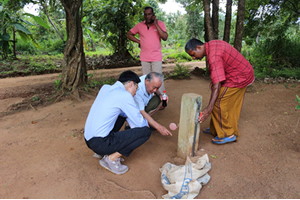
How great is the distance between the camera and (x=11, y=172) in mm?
Answer: 2408

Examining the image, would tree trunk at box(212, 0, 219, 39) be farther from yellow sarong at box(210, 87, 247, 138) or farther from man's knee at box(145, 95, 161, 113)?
yellow sarong at box(210, 87, 247, 138)

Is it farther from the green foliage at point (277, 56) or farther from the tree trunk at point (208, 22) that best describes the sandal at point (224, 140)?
the green foliage at point (277, 56)

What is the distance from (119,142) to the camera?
89.6 inches

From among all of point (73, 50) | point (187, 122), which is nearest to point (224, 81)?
point (187, 122)

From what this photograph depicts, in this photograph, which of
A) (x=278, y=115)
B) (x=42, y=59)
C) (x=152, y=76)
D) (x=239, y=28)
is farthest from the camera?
(x=42, y=59)

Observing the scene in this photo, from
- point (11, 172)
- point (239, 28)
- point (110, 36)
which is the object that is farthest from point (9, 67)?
point (239, 28)

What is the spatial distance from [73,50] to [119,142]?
11.7 feet

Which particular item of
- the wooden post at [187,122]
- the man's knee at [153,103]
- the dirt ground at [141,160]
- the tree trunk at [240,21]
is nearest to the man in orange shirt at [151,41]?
the man's knee at [153,103]

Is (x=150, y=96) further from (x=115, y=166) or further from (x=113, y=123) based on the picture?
(x=115, y=166)

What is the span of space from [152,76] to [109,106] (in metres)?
0.80

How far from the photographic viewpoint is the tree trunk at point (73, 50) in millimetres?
4850

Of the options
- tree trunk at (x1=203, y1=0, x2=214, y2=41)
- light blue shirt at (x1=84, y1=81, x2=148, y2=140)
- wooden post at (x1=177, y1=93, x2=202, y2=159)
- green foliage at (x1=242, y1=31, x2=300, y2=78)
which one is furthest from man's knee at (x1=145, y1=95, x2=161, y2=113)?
green foliage at (x1=242, y1=31, x2=300, y2=78)

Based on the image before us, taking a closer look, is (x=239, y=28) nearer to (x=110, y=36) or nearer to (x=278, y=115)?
(x=278, y=115)

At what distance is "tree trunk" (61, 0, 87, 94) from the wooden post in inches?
134
